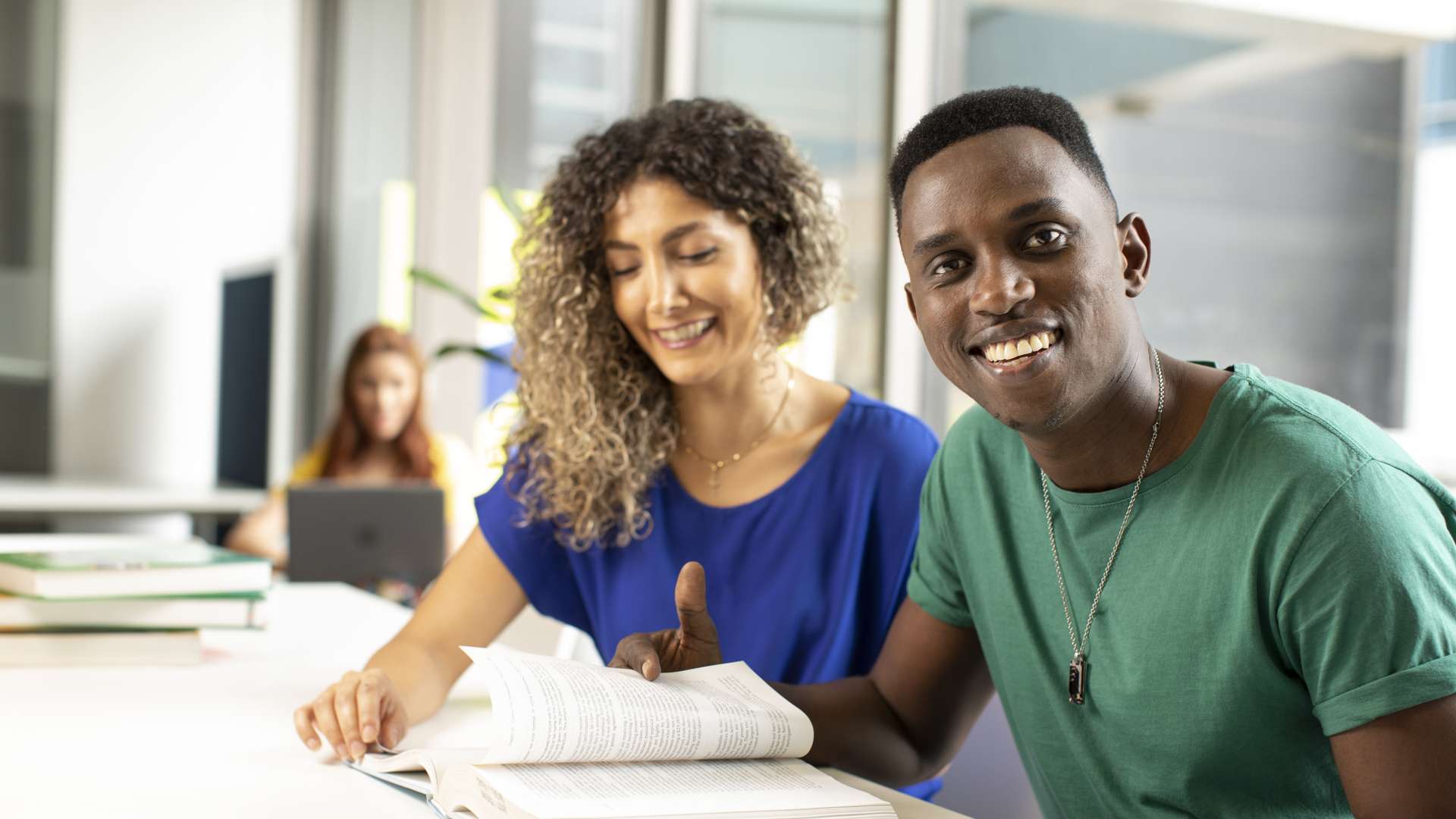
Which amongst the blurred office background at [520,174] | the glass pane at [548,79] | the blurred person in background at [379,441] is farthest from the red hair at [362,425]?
the glass pane at [548,79]

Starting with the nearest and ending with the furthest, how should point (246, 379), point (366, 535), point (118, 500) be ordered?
point (366, 535)
point (118, 500)
point (246, 379)

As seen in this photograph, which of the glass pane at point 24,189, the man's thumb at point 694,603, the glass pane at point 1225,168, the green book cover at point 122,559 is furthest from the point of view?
the glass pane at point 24,189

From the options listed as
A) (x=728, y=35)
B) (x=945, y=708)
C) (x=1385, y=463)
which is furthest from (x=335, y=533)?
(x=1385, y=463)

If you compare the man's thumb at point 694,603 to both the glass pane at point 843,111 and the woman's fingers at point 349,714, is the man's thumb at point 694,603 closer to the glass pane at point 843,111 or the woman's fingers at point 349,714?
the woman's fingers at point 349,714

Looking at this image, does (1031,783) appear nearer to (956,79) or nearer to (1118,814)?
(1118,814)

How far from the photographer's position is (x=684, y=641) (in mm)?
1222

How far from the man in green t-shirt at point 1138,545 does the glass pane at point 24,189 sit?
4161 mm

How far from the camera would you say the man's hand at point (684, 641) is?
1.17 m

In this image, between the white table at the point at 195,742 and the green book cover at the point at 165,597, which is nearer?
the white table at the point at 195,742

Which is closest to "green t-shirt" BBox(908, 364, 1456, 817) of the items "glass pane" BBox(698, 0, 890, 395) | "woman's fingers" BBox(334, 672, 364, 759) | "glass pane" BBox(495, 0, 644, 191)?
"woman's fingers" BBox(334, 672, 364, 759)

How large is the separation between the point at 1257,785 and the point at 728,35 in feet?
9.88

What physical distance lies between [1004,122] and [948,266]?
13 cm

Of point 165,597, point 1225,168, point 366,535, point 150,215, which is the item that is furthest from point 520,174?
point 165,597

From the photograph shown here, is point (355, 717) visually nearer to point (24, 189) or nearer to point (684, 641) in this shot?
point (684, 641)
